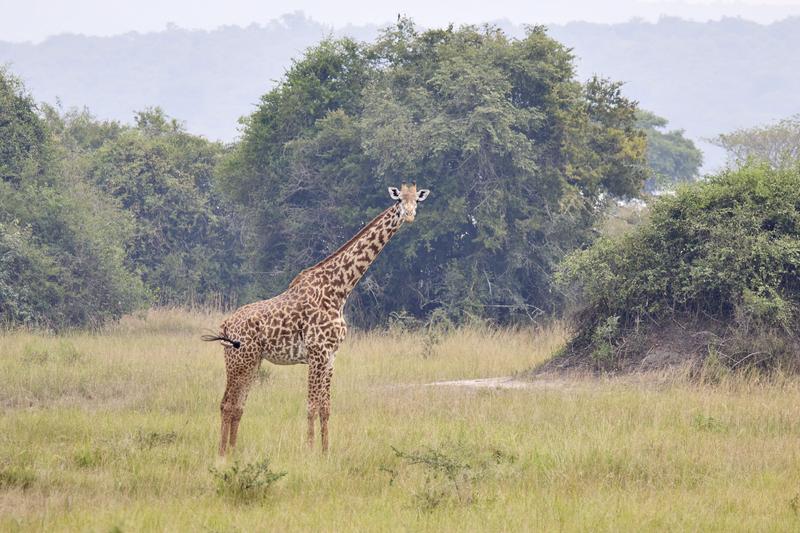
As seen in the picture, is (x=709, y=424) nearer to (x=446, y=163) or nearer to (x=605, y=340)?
(x=605, y=340)

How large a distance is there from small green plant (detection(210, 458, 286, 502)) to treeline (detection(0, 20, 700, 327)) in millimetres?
12967

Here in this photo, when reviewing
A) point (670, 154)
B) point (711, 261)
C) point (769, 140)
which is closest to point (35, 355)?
point (711, 261)

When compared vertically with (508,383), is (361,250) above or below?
above

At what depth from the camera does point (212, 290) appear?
1128 inches

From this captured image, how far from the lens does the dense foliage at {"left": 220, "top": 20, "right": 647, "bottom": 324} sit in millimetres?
23625

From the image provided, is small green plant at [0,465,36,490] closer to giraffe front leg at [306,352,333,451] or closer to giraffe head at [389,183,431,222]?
giraffe front leg at [306,352,333,451]

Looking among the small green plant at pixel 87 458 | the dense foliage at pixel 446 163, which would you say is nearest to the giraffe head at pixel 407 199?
the small green plant at pixel 87 458

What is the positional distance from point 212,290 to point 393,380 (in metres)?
12.7

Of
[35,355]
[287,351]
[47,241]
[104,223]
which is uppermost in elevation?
[104,223]

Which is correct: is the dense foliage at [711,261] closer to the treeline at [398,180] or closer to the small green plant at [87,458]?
the treeline at [398,180]

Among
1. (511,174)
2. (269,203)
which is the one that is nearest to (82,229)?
(269,203)

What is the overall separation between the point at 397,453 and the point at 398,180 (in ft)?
47.1

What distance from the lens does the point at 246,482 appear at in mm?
9469

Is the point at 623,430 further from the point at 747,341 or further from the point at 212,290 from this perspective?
the point at 212,290
